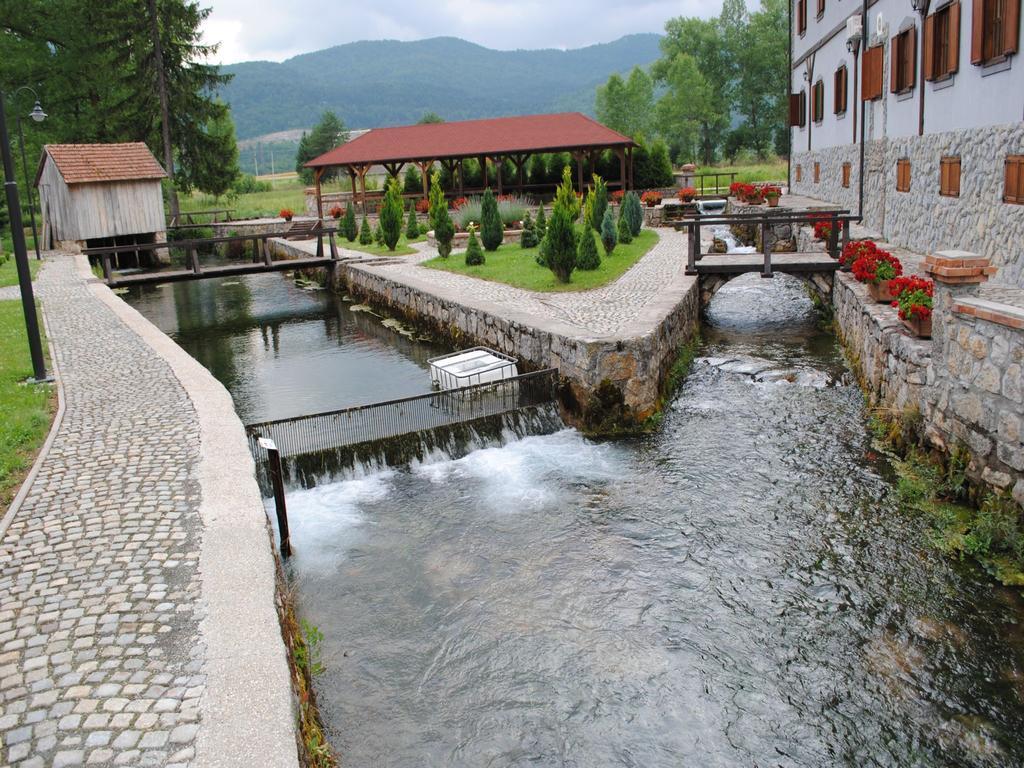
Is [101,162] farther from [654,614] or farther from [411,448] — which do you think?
[654,614]

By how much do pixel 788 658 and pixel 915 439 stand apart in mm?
3873

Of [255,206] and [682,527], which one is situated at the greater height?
[255,206]

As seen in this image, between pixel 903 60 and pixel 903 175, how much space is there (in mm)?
2059

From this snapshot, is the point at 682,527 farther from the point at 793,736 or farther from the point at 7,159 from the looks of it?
the point at 7,159

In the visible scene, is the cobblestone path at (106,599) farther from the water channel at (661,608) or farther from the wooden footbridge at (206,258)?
the wooden footbridge at (206,258)

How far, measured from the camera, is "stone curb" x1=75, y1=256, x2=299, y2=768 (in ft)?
11.6

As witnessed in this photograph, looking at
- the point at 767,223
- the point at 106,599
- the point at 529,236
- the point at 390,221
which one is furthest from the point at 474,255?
the point at 106,599

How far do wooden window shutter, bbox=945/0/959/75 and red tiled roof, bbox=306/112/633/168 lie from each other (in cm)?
1896

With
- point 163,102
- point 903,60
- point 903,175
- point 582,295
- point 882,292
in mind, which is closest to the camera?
point 882,292

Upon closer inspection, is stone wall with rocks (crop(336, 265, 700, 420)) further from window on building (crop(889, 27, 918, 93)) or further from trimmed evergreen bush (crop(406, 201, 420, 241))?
trimmed evergreen bush (crop(406, 201, 420, 241))

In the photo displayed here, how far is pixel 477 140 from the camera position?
34562 millimetres

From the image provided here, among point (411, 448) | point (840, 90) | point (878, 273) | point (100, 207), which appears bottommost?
point (411, 448)

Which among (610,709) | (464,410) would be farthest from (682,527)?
(464,410)

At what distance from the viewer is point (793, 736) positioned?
501cm
